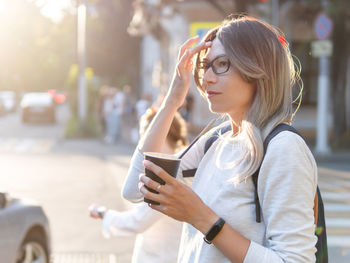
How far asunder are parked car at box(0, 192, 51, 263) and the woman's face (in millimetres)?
2375

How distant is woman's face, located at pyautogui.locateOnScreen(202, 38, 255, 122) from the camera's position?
1.82 m

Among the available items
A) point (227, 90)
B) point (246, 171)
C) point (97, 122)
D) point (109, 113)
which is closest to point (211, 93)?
point (227, 90)

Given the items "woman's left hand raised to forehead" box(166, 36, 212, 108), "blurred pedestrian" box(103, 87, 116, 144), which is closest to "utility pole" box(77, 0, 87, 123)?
"blurred pedestrian" box(103, 87, 116, 144)

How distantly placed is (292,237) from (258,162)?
22cm

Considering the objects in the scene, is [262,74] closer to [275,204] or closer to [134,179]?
[275,204]

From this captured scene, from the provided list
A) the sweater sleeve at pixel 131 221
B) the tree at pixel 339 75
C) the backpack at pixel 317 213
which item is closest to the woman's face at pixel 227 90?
the backpack at pixel 317 213

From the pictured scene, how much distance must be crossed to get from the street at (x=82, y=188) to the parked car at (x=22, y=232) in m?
1.19

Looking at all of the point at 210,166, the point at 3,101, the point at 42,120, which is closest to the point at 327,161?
the point at 210,166

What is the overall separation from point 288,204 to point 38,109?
32034mm

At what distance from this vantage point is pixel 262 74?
5.79 ft

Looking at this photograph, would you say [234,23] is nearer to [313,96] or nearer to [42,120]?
[313,96]

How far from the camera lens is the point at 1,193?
4.03 meters

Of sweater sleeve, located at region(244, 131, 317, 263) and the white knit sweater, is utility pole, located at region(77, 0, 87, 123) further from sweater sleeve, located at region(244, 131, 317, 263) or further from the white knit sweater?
sweater sleeve, located at region(244, 131, 317, 263)

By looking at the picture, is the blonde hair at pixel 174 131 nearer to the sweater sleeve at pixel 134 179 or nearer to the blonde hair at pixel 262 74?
the sweater sleeve at pixel 134 179
